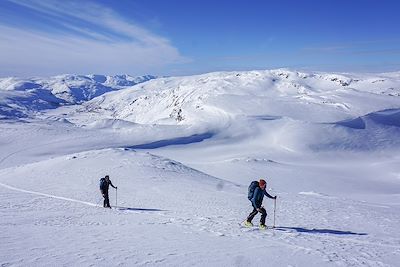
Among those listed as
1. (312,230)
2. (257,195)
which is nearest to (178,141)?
(312,230)

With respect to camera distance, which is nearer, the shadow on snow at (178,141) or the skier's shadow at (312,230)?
the skier's shadow at (312,230)

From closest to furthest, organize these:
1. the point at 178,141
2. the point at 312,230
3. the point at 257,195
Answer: the point at 257,195, the point at 312,230, the point at 178,141

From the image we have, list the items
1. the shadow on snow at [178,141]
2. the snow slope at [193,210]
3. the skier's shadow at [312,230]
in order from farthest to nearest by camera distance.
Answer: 1. the shadow on snow at [178,141]
2. the skier's shadow at [312,230]
3. the snow slope at [193,210]

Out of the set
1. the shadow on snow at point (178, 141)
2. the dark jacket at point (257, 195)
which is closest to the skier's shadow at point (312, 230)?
the dark jacket at point (257, 195)

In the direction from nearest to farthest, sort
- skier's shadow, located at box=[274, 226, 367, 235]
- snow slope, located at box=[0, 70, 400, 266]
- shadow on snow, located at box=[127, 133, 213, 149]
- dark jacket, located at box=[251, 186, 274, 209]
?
snow slope, located at box=[0, 70, 400, 266] → dark jacket, located at box=[251, 186, 274, 209] → skier's shadow, located at box=[274, 226, 367, 235] → shadow on snow, located at box=[127, 133, 213, 149]

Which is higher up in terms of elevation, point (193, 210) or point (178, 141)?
point (178, 141)

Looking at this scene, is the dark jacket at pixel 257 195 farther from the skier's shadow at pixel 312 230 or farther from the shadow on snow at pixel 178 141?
the shadow on snow at pixel 178 141

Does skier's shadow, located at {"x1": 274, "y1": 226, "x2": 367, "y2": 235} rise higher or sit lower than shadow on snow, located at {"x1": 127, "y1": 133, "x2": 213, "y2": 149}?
lower

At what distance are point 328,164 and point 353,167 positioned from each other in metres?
4.93

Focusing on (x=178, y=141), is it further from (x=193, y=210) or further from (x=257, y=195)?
(x=257, y=195)

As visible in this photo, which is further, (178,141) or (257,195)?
(178,141)

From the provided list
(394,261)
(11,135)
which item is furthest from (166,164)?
(11,135)

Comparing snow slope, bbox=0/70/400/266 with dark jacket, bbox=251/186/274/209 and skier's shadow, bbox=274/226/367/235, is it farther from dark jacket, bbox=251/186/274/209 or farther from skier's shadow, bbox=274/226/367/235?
dark jacket, bbox=251/186/274/209

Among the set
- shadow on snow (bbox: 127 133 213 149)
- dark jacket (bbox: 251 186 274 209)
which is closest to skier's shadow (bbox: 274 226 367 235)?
dark jacket (bbox: 251 186 274 209)
